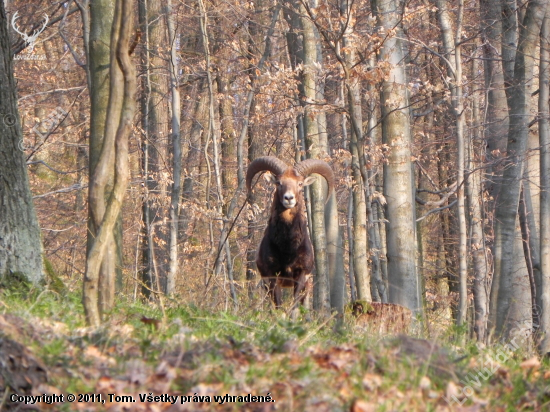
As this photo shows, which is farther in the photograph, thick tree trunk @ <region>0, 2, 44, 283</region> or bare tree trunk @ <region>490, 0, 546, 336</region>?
bare tree trunk @ <region>490, 0, 546, 336</region>

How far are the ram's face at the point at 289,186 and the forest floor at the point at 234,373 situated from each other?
631 centimetres

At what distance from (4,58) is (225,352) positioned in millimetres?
4513

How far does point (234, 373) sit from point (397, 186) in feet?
29.3

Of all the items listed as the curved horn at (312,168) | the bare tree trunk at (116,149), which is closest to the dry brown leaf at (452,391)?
the bare tree trunk at (116,149)

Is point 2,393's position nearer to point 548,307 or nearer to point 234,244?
point 548,307

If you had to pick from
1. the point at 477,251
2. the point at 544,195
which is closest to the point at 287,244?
the point at 477,251

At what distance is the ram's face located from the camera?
12.1 meters

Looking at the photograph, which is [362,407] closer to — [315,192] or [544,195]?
[544,195]

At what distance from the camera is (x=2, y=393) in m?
4.18

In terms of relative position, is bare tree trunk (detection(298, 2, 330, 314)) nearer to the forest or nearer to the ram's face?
the forest

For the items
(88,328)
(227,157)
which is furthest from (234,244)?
(88,328)

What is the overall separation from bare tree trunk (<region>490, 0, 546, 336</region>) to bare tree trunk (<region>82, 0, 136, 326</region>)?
10.1m

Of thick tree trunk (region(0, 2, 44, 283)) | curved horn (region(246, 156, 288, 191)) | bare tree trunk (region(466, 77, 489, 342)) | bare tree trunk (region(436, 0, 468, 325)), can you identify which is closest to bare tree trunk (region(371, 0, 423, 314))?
bare tree trunk (region(466, 77, 489, 342))

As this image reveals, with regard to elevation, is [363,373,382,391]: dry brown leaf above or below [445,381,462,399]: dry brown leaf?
above
